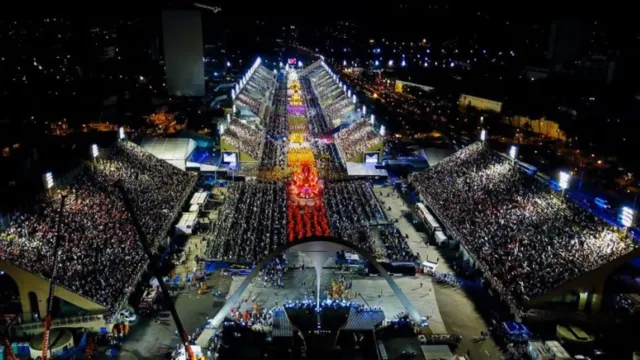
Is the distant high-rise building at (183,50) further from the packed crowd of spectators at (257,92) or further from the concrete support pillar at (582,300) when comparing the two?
the concrete support pillar at (582,300)

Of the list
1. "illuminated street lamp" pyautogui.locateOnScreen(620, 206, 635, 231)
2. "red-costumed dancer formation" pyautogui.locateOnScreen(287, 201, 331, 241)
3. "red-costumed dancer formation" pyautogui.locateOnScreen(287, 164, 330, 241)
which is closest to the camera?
"illuminated street lamp" pyautogui.locateOnScreen(620, 206, 635, 231)

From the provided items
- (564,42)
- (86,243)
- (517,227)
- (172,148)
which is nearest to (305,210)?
(517,227)

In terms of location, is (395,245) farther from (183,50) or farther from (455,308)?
(183,50)

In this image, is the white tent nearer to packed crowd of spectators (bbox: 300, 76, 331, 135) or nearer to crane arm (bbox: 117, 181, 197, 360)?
packed crowd of spectators (bbox: 300, 76, 331, 135)

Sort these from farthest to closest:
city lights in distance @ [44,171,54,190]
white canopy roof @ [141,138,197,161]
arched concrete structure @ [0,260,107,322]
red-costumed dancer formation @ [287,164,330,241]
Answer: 1. white canopy roof @ [141,138,197,161]
2. red-costumed dancer formation @ [287,164,330,241]
3. city lights in distance @ [44,171,54,190]
4. arched concrete structure @ [0,260,107,322]

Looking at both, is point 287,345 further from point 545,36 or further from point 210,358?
point 545,36

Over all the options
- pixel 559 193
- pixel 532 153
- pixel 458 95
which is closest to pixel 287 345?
pixel 559 193

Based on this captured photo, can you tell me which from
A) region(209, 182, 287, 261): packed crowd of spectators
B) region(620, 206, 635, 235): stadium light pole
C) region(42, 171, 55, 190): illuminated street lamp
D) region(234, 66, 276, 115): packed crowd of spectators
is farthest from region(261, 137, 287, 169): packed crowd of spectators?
region(620, 206, 635, 235): stadium light pole
